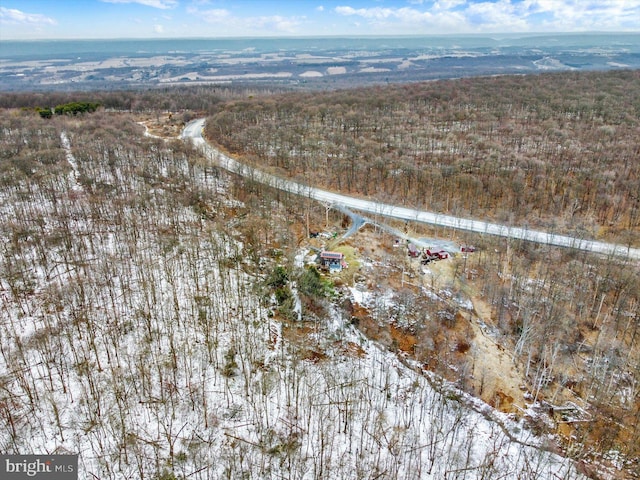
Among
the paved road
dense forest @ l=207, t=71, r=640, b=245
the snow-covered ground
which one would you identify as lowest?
the snow-covered ground

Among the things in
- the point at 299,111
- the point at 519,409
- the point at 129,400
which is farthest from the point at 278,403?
the point at 299,111

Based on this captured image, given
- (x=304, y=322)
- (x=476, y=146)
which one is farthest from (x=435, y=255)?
(x=476, y=146)

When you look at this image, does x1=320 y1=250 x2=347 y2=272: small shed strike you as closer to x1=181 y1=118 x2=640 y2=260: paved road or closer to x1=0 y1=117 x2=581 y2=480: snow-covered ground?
x1=0 y1=117 x2=581 y2=480: snow-covered ground

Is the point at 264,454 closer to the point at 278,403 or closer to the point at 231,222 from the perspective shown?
the point at 278,403
